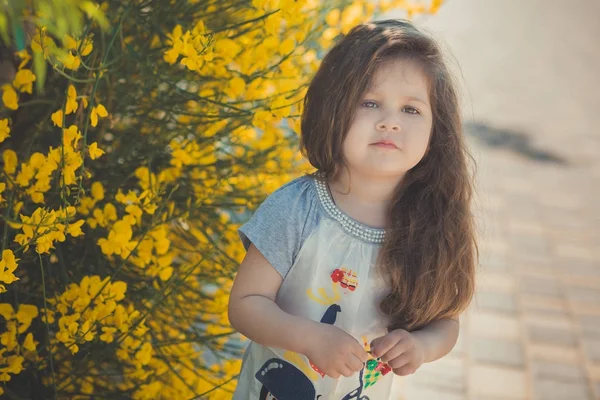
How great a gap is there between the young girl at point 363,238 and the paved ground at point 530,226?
0.77ft

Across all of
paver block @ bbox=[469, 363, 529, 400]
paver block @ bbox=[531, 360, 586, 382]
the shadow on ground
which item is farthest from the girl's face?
the shadow on ground

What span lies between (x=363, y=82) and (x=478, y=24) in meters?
10.2

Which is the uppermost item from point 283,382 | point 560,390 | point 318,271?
point 318,271

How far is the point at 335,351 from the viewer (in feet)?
4.81

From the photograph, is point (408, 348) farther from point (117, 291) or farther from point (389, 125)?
point (117, 291)

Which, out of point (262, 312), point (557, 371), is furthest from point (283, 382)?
point (557, 371)

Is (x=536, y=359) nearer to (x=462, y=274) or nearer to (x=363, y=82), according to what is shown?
(x=462, y=274)

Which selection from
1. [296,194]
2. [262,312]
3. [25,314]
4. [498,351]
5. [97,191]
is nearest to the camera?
[262,312]

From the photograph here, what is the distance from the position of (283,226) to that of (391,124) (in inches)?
10.9

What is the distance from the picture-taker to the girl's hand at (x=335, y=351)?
146 cm

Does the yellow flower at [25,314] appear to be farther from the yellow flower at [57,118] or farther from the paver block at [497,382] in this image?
the paver block at [497,382]

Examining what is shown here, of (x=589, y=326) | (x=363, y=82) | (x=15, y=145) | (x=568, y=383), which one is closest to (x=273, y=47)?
(x=363, y=82)

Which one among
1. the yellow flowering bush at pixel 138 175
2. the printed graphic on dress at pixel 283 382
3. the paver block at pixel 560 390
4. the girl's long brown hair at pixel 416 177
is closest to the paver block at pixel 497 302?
the paver block at pixel 560 390

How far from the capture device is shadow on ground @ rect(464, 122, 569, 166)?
6461mm
